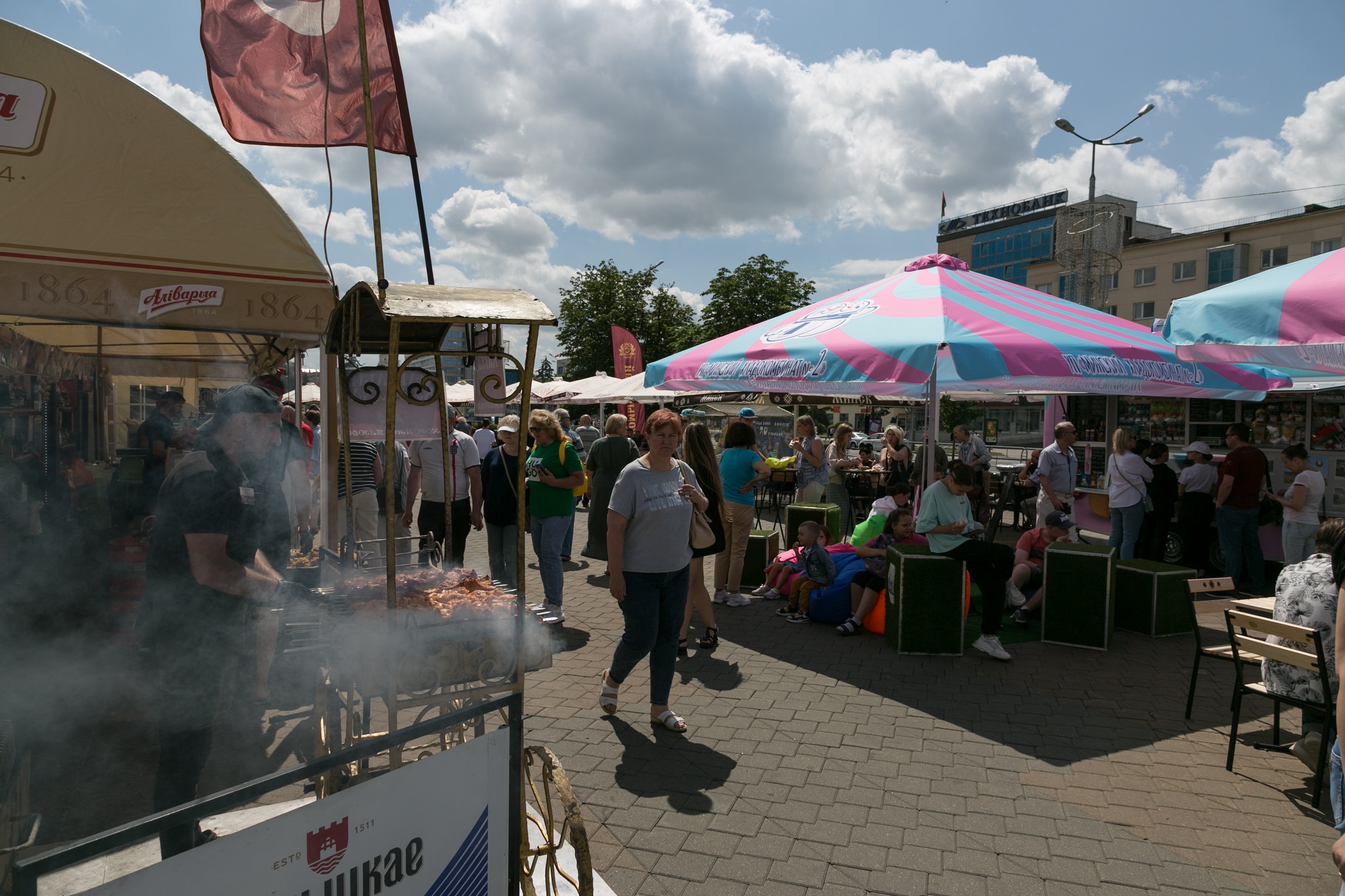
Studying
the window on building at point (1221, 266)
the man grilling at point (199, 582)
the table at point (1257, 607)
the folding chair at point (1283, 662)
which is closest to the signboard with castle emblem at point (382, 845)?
the man grilling at point (199, 582)

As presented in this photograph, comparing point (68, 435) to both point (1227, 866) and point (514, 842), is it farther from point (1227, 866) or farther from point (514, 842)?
point (1227, 866)

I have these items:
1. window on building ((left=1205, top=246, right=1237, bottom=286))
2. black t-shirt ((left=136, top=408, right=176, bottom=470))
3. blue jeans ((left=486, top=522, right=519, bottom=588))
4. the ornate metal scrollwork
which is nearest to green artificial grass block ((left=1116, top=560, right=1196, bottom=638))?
blue jeans ((left=486, top=522, right=519, bottom=588))

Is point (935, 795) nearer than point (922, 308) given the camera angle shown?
Yes

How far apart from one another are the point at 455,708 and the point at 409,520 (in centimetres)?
313

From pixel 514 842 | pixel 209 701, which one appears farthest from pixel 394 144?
pixel 514 842

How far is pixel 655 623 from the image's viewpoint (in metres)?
4.14

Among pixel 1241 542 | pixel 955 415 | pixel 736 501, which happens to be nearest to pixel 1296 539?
pixel 1241 542

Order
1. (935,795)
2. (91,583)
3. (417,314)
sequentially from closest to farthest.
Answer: (417,314)
(935,795)
(91,583)

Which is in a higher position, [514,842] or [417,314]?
[417,314]

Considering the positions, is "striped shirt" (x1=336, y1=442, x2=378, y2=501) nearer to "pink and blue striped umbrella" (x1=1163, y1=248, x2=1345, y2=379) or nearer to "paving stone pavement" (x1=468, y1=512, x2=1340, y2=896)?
"paving stone pavement" (x1=468, y1=512, x2=1340, y2=896)

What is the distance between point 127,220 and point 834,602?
5.56 metres

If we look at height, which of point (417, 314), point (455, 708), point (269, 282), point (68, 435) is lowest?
point (455, 708)

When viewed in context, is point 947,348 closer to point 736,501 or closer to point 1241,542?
point 736,501

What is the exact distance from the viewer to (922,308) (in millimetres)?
6355
